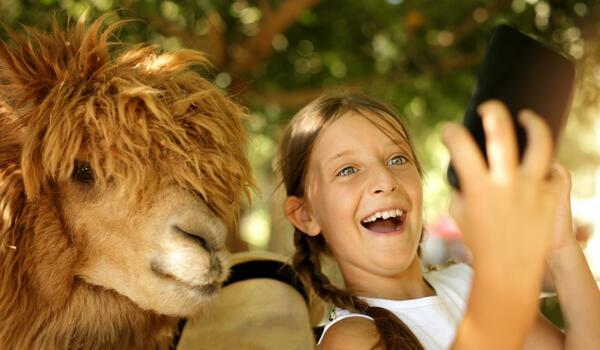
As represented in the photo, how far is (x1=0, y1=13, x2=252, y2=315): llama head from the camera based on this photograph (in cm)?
182

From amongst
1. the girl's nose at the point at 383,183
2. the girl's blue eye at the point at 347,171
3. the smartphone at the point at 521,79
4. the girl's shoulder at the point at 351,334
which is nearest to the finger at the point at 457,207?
the smartphone at the point at 521,79

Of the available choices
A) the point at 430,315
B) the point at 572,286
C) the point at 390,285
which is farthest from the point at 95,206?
the point at 572,286

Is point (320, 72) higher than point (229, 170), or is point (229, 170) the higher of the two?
point (229, 170)

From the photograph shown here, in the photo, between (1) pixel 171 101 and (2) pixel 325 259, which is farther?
(2) pixel 325 259

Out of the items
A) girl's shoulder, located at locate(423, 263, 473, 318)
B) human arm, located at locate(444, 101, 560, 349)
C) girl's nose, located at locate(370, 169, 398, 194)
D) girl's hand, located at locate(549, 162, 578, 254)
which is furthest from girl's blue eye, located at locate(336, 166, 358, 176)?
human arm, located at locate(444, 101, 560, 349)

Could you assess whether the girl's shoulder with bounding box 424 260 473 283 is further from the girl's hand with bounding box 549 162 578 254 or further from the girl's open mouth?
Answer: the girl's hand with bounding box 549 162 578 254

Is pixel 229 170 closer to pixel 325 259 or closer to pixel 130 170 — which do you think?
pixel 130 170

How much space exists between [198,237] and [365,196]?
0.57 m

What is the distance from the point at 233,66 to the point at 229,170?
329cm

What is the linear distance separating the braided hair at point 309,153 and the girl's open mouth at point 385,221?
24cm

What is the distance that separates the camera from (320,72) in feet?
20.6

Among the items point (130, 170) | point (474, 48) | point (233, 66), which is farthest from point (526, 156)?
point (474, 48)

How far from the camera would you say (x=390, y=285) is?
219cm

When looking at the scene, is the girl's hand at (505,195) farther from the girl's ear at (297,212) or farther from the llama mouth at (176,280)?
the girl's ear at (297,212)
